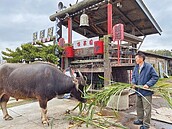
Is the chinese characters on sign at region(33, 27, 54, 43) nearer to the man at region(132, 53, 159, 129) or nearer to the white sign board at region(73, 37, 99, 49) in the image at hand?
the white sign board at region(73, 37, 99, 49)

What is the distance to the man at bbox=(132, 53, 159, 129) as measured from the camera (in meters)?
2.76

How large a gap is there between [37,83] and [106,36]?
2.95m

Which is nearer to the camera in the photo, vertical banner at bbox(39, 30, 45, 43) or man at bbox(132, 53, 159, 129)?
man at bbox(132, 53, 159, 129)

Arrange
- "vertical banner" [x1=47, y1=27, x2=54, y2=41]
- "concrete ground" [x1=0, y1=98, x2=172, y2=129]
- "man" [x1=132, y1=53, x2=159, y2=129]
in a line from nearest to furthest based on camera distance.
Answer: "man" [x1=132, y1=53, x2=159, y2=129]
"concrete ground" [x1=0, y1=98, x2=172, y2=129]
"vertical banner" [x1=47, y1=27, x2=54, y2=41]

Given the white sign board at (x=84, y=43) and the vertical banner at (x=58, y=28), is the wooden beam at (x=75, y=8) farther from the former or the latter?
the white sign board at (x=84, y=43)

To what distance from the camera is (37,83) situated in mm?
3062

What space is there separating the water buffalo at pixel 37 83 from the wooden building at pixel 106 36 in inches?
54.6

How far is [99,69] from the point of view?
533 centimetres

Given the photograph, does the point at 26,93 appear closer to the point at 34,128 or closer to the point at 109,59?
the point at 34,128

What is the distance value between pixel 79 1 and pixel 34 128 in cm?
513

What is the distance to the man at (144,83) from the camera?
276cm

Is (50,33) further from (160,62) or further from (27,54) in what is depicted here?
(160,62)

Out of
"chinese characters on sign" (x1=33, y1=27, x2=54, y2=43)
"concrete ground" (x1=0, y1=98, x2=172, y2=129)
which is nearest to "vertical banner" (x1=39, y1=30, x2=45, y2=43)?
"chinese characters on sign" (x1=33, y1=27, x2=54, y2=43)

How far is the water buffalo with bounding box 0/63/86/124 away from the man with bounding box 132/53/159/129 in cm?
118
